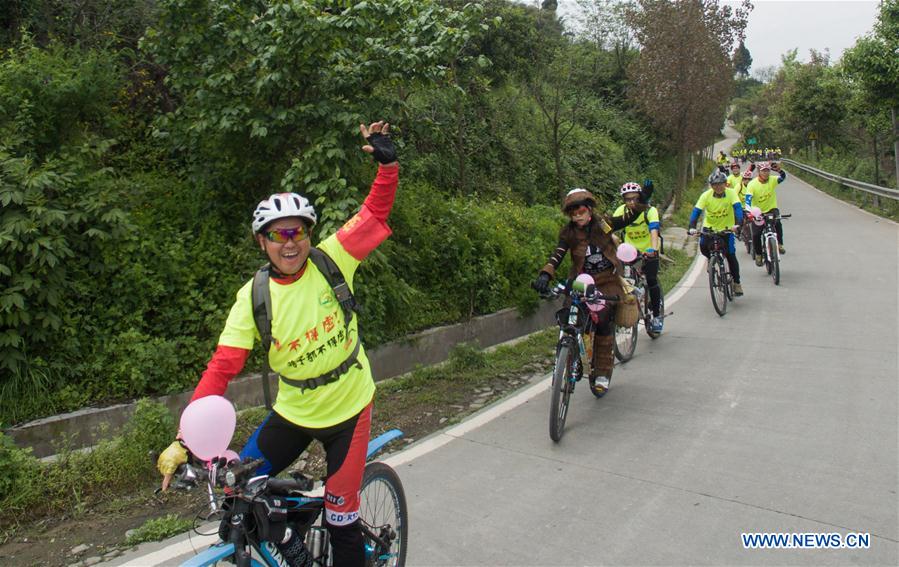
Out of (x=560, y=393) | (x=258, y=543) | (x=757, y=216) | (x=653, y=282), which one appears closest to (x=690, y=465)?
(x=560, y=393)

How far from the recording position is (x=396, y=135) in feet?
29.0

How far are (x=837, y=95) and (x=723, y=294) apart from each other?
35508 mm

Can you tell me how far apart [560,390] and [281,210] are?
3.23 meters

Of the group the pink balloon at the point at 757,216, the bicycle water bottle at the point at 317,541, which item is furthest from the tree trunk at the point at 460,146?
the bicycle water bottle at the point at 317,541

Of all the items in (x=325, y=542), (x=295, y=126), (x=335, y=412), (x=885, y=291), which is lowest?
(x=885, y=291)

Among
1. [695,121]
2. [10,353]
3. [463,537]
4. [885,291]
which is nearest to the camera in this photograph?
[463,537]

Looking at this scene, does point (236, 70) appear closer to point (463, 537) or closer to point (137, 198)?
point (137, 198)

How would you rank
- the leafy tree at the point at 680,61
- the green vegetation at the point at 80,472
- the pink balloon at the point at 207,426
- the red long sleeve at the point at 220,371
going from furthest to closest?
the leafy tree at the point at 680,61, the green vegetation at the point at 80,472, the red long sleeve at the point at 220,371, the pink balloon at the point at 207,426

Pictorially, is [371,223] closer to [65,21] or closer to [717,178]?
[65,21]

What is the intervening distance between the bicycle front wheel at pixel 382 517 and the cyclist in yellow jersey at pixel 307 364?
0.22 m

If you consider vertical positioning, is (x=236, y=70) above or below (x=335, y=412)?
above

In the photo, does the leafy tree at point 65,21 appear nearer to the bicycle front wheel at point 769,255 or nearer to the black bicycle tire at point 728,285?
the black bicycle tire at point 728,285

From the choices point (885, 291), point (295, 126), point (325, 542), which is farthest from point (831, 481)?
point (885, 291)

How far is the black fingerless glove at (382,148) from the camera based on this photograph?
330 centimetres
